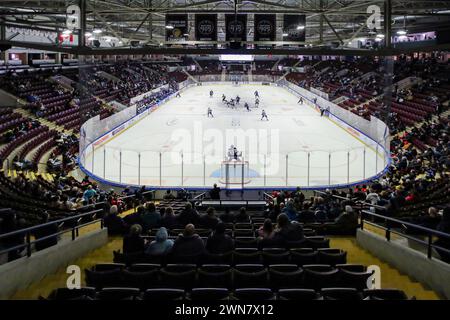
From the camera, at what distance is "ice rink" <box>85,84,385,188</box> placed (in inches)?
843

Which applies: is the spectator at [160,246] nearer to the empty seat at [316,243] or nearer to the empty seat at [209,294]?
the empty seat at [209,294]

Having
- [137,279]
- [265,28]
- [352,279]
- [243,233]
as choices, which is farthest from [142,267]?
[265,28]

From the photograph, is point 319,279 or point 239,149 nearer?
point 319,279

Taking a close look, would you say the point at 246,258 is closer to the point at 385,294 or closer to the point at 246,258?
the point at 246,258

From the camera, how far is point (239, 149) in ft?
91.2

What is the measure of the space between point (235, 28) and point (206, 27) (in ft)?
3.39

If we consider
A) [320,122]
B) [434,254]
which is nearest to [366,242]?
[434,254]

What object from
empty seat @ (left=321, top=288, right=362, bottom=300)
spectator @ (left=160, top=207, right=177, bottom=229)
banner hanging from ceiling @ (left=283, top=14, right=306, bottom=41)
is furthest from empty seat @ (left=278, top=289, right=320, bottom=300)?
banner hanging from ceiling @ (left=283, top=14, right=306, bottom=41)

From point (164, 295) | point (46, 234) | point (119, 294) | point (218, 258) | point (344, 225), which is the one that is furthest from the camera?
point (344, 225)

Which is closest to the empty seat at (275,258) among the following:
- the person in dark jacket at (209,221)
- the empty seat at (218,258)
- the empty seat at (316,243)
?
the empty seat at (218,258)

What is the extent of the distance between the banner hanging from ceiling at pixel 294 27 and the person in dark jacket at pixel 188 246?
1264 centimetres
